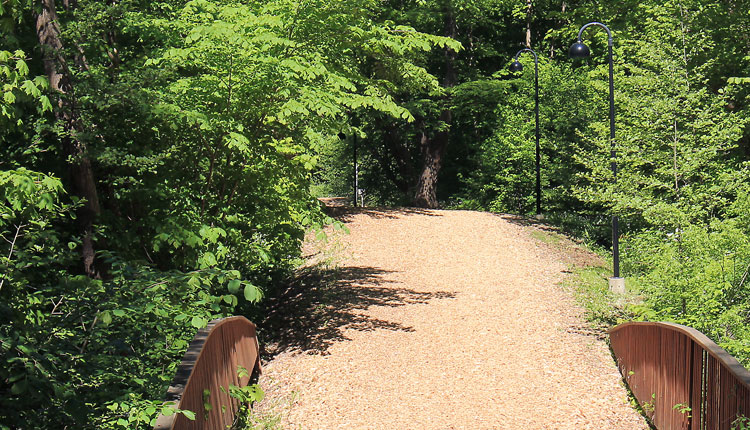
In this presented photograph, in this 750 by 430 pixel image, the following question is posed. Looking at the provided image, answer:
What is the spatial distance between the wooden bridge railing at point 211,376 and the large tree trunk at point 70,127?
88.1 inches

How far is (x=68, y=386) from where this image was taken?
166 inches

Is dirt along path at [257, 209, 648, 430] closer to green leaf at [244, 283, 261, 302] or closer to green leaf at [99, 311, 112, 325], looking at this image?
green leaf at [244, 283, 261, 302]

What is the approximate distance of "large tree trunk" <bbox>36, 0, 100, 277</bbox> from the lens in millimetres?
8375

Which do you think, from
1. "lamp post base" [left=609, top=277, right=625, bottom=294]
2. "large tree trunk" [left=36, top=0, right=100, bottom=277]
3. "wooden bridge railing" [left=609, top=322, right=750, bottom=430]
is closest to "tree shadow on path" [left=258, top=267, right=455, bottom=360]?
"lamp post base" [left=609, top=277, right=625, bottom=294]

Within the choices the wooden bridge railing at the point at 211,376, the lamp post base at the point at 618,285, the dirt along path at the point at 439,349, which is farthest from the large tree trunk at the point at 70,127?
the lamp post base at the point at 618,285

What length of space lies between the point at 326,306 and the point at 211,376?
745cm

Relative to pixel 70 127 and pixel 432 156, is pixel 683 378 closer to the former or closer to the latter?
pixel 70 127

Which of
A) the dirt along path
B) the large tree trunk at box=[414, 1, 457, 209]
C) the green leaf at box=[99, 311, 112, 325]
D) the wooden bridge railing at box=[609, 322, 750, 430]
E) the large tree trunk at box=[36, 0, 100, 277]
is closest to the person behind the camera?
the green leaf at box=[99, 311, 112, 325]

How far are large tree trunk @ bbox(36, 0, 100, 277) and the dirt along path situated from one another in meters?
3.37

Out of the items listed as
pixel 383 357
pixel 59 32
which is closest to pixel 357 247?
pixel 383 357

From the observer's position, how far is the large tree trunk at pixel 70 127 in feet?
27.5

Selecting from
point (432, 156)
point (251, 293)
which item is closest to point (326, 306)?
point (251, 293)

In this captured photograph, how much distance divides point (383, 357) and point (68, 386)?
730 cm

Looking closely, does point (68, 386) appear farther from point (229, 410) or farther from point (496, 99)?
point (496, 99)
